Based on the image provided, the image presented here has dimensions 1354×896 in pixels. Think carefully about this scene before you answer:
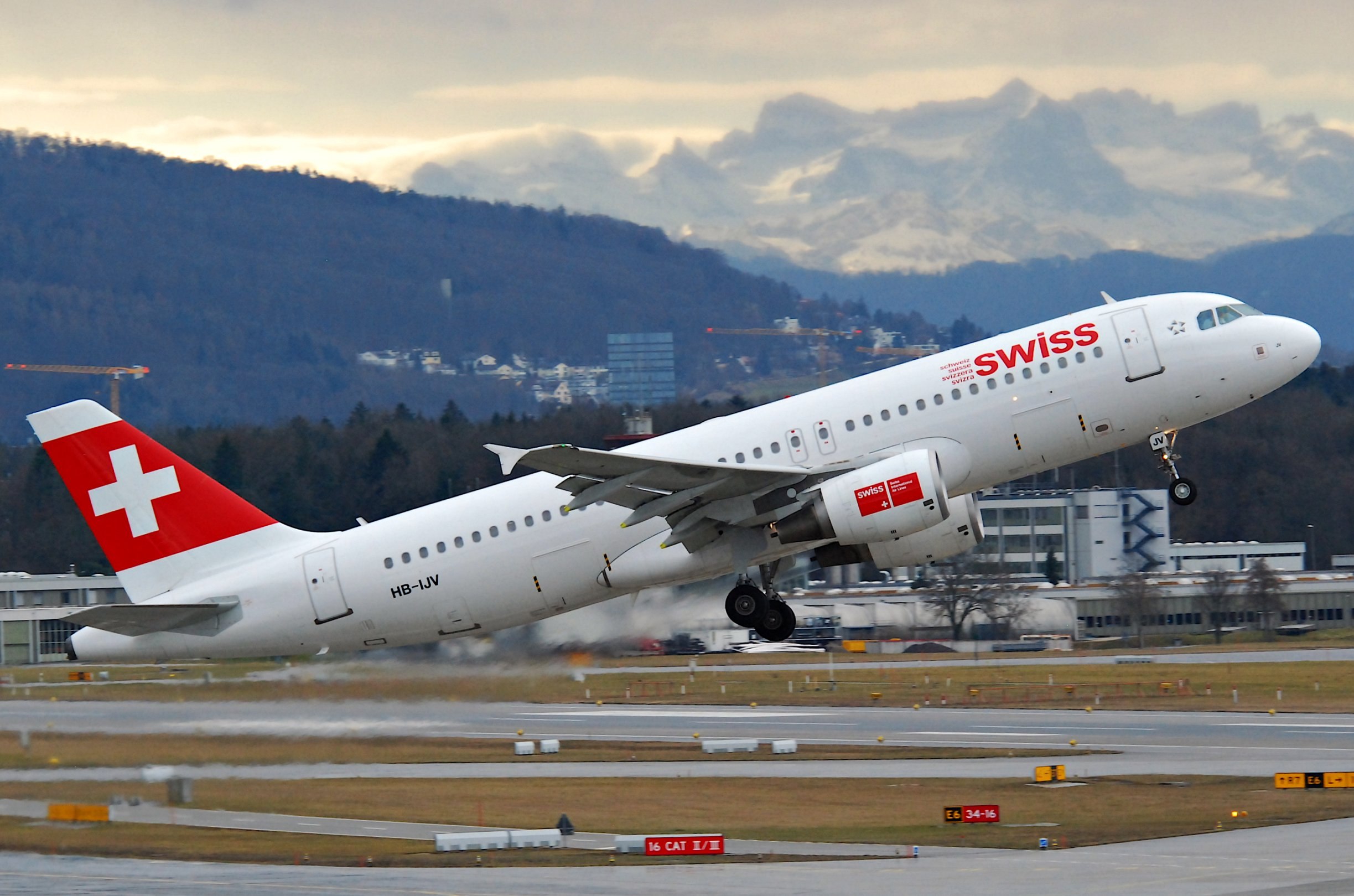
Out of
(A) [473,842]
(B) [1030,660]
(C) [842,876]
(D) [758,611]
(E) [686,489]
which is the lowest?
(C) [842,876]

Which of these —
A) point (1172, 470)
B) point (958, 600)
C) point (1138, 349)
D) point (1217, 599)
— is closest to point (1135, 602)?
point (1217, 599)

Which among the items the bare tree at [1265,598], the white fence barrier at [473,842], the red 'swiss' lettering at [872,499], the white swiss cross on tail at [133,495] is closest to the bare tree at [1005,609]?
the bare tree at [1265,598]

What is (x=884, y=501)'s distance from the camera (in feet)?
114

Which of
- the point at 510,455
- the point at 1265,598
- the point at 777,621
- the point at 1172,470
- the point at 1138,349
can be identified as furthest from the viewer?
the point at 1265,598

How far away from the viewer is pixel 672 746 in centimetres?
5791

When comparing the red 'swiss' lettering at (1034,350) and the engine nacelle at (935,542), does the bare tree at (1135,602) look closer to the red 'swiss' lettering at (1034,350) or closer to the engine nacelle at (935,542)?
the engine nacelle at (935,542)

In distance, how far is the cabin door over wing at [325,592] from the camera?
123 feet

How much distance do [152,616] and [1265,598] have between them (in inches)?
3275

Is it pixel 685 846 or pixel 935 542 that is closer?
pixel 935 542

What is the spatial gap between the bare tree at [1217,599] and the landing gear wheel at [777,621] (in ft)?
240

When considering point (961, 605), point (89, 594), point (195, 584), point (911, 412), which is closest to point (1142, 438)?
point (911, 412)

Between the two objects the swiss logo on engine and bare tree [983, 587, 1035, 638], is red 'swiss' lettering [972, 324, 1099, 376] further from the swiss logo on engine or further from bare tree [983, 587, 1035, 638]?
bare tree [983, 587, 1035, 638]

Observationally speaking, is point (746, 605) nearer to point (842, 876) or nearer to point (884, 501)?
point (884, 501)

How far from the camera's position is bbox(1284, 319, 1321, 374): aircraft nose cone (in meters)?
37.2
